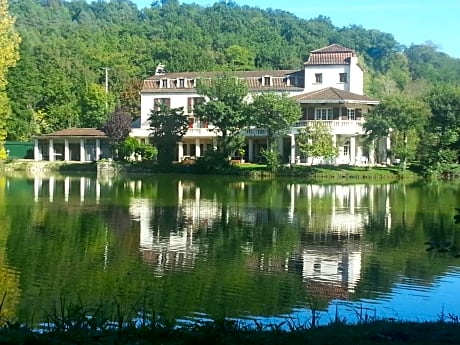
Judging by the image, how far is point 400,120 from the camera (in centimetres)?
4841

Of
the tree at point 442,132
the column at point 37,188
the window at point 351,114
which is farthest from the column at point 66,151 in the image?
the tree at point 442,132

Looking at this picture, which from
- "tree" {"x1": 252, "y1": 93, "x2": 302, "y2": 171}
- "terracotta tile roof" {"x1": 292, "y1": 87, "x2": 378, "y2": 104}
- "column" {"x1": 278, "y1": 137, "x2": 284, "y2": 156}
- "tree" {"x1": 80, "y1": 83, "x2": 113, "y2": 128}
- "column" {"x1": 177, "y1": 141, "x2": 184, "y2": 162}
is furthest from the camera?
"tree" {"x1": 80, "y1": 83, "x2": 113, "y2": 128}

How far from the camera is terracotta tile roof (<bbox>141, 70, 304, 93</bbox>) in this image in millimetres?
57906

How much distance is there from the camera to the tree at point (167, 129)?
5262 cm

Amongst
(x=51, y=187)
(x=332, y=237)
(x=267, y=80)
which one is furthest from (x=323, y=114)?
(x=332, y=237)

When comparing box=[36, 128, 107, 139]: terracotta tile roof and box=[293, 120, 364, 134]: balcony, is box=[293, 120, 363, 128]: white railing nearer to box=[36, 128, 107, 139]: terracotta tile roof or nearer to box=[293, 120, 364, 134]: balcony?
box=[293, 120, 364, 134]: balcony

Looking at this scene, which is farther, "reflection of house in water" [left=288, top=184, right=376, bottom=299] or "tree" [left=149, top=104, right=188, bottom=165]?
"tree" [left=149, top=104, right=188, bottom=165]

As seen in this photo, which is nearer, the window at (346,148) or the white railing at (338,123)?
the white railing at (338,123)

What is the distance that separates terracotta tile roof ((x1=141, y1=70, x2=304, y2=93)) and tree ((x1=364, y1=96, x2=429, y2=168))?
9.81 meters

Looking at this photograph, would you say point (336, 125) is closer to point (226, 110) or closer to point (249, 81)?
point (226, 110)

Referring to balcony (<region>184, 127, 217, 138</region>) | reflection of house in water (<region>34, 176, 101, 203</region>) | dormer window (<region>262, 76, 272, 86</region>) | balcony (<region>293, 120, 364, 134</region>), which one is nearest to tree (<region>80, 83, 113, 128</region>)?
balcony (<region>184, 127, 217, 138</region>)

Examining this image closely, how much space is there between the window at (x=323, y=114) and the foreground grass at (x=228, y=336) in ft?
149

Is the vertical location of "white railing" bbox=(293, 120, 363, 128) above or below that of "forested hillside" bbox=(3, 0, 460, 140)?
below

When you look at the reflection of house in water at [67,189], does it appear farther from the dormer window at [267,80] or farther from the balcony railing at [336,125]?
the dormer window at [267,80]
